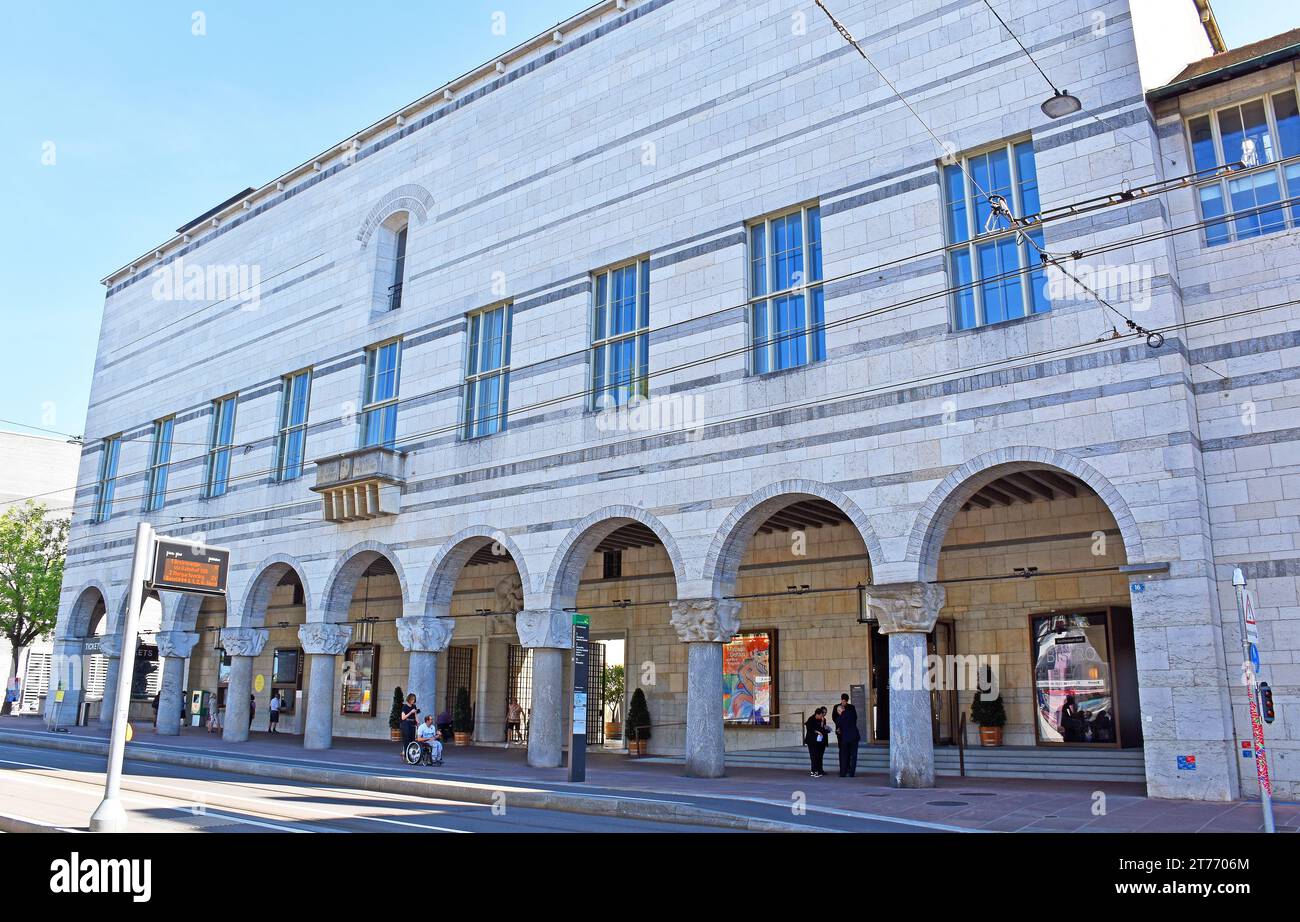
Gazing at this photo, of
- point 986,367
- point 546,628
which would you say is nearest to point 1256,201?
point 986,367

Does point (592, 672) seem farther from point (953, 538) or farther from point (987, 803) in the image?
point (987, 803)

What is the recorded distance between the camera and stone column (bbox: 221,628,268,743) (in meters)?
29.7

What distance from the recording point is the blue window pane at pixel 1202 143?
17469mm

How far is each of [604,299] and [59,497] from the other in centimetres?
4994

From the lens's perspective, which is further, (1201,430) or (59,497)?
(59,497)

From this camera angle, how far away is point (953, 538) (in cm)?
2277

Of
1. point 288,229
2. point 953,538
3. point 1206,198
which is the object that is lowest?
point 953,538

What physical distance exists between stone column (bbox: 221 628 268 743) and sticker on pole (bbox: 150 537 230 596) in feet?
64.6

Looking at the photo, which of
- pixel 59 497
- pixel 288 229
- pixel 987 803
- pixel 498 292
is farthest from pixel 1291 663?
pixel 59 497

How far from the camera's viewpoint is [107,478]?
37719 millimetres

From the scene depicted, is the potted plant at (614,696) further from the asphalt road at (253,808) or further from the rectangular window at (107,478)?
the rectangular window at (107,478)

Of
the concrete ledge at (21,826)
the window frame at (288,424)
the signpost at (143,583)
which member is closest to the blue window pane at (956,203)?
the signpost at (143,583)

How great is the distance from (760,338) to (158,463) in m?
24.4

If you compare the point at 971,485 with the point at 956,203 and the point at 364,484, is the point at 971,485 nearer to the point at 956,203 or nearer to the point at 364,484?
the point at 956,203
